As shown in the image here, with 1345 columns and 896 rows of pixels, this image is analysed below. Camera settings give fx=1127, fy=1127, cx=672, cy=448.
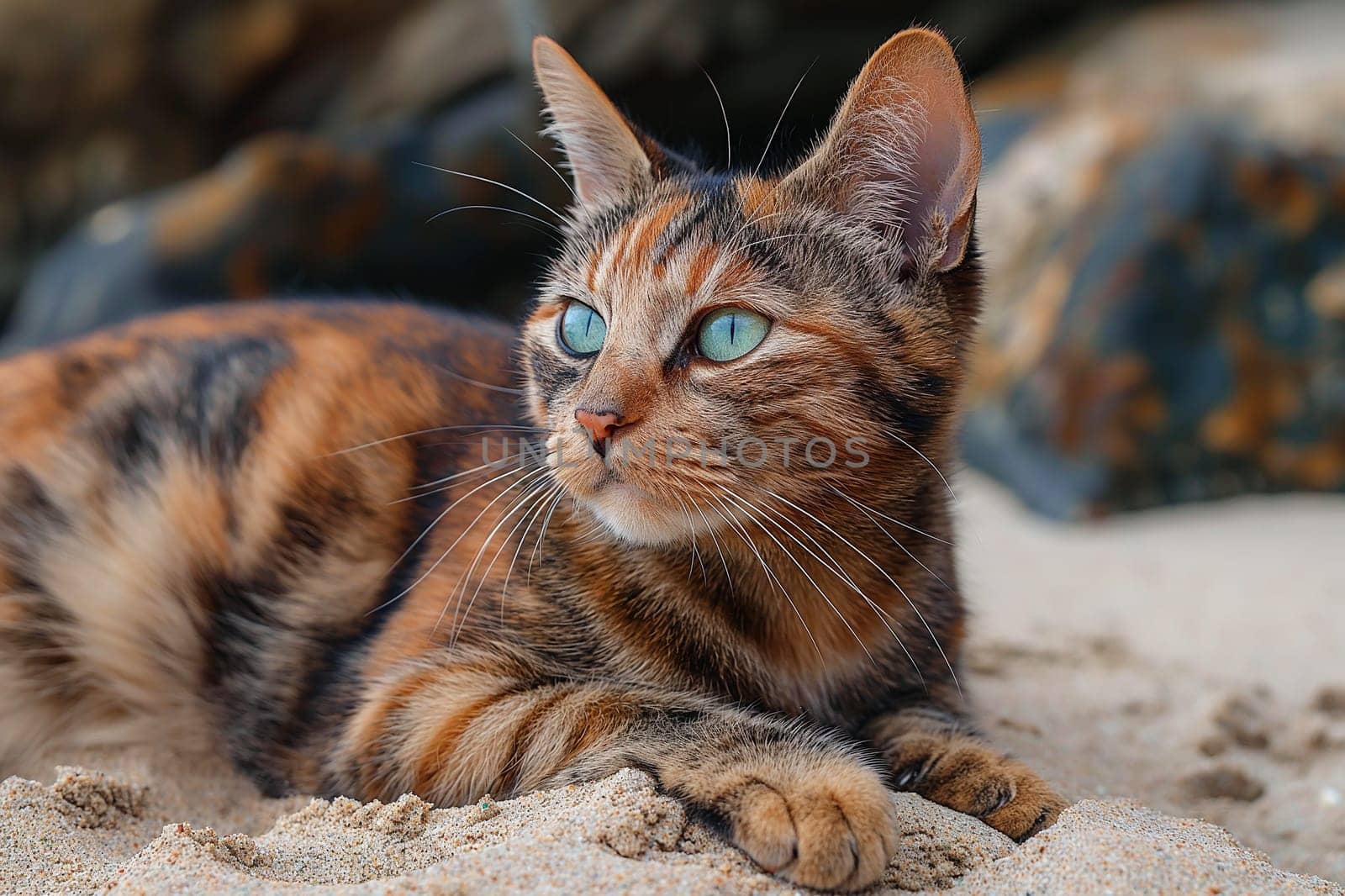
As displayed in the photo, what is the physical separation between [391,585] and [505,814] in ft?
2.56

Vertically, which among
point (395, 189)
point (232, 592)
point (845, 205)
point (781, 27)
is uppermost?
point (781, 27)

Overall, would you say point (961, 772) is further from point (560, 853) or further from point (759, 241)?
point (759, 241)

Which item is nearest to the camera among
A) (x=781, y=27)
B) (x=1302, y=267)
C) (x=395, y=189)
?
(x=1302, y=267)

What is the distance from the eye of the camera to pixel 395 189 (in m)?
6.21

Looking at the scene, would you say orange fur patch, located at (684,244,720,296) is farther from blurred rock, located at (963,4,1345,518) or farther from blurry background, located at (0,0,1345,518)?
blurred rock, located at (963,4,1345,518)

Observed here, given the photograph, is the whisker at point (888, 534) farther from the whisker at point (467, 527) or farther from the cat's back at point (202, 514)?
the cat's back at point (202, 514)

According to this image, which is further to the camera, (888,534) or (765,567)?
(888,534)

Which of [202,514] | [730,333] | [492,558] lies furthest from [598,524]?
[202,514]

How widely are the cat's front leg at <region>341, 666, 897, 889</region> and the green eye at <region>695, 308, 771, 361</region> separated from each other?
64 centimetres

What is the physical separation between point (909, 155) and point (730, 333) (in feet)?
1.62

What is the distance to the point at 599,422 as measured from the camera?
1952mm

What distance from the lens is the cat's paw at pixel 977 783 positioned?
1.91m

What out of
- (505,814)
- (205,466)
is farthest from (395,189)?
(505,814)

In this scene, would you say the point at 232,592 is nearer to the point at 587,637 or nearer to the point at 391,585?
the point at 391,585
